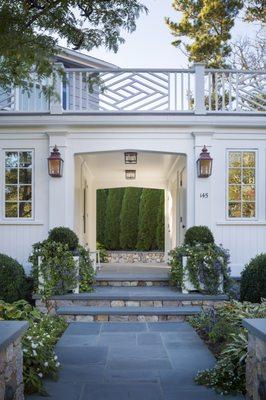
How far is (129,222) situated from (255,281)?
37.2 ft

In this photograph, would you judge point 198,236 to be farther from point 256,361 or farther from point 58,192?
point 256,361

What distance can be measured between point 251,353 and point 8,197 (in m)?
6.81

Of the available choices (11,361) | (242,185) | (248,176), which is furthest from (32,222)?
(11,361)

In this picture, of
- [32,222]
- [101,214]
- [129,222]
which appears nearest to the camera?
[32,222]

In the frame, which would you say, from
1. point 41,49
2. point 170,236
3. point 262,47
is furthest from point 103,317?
point 262,47

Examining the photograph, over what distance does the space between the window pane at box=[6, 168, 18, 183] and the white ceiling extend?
1.44 metres

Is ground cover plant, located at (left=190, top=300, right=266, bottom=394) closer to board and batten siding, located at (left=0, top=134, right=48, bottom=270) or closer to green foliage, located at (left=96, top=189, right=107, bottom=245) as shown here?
board and batten siding, located at (left=0, top=134, right=48, bottom=270)

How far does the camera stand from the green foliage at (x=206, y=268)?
27.6 feet

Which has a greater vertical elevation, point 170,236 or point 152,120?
point 152,120

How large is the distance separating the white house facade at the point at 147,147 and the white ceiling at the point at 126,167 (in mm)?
566

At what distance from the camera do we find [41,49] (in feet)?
16.5

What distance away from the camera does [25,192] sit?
9.84 m

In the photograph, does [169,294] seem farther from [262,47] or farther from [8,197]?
[262,47]

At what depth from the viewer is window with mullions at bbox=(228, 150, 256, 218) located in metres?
9.78
